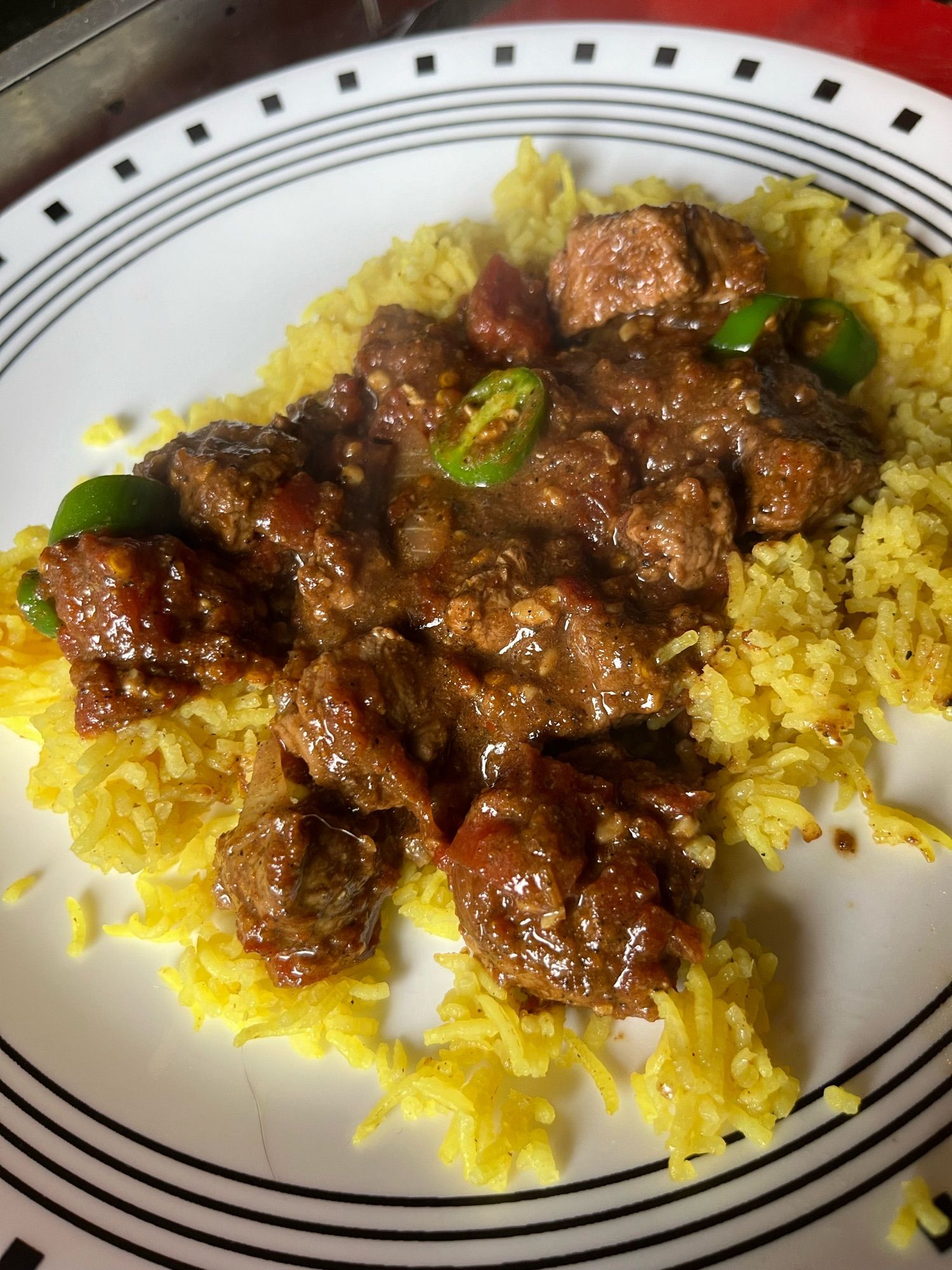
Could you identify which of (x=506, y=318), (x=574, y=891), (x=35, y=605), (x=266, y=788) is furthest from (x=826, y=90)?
(x=35, y=605)

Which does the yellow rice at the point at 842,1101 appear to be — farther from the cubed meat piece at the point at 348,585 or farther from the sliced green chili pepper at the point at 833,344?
the sliced green chili pepper at the point at 833,344

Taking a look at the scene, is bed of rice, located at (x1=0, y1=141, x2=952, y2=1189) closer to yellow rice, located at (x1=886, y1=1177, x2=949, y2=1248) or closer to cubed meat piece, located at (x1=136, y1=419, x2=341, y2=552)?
yellow rice, located at (x1=886, y1=1177, x2=949, y2=1248)

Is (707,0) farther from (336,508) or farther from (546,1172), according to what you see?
(546,1172)

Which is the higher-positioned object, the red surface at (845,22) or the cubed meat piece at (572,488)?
the red surface at (845,22)

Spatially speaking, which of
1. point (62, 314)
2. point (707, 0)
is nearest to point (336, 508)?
point (62, 314)

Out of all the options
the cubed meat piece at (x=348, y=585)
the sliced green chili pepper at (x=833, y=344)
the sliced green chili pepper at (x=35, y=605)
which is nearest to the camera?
the cubed meat piece at (x=348, y=585)

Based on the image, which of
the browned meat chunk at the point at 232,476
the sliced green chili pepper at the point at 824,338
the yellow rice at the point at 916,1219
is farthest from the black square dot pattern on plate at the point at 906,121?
the yellow rice at the point at 916,1219

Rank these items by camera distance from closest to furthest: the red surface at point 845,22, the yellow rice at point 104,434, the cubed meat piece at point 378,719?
the cubed meat piece at point 378,719 < the yellow rice at point 104,434 < the red surface at point 845,22

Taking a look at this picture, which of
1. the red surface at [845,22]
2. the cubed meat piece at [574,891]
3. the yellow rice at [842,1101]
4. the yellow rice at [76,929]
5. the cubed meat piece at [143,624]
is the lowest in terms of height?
the yellow rice at [842,1101]
